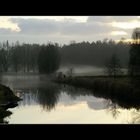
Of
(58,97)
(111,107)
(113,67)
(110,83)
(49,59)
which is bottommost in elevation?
(111,107)

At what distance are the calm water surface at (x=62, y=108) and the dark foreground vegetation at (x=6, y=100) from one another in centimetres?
10


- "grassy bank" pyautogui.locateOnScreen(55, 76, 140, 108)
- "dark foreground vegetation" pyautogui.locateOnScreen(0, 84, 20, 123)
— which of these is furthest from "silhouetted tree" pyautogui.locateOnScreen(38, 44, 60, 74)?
"dark foreground vegetation" pyautogui.locateOnScreen(0, 84, 20, 123)

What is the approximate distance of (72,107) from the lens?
527 centimetres

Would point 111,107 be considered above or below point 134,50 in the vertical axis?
below

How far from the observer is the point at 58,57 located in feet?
11.3

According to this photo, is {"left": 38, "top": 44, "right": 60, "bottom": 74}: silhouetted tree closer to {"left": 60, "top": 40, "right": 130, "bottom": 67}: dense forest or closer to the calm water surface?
{"left": 60, "top": 40, "right": 130, "bottom": 67}: dense forest

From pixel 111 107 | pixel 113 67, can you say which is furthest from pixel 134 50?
pixel 111 107

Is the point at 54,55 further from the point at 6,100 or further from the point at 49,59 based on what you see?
the point at 6,100

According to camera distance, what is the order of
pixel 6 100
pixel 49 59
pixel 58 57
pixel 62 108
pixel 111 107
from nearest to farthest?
1. pixel 58 57
2. pixel 49 59
3. pixel 62 108
4. pixel 6 100
5. pixel 111 107

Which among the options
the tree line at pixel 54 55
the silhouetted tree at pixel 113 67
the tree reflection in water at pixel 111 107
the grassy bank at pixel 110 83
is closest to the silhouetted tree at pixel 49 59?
the tree line at pixel 54 55

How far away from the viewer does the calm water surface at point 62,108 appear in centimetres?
436

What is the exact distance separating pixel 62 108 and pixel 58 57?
1968mm

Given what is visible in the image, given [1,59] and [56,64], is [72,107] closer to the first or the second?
[56,64]
